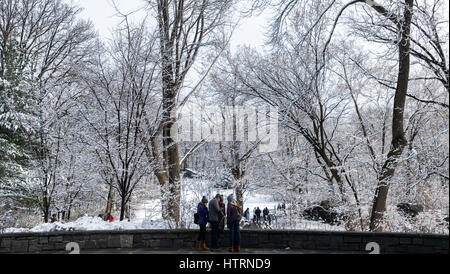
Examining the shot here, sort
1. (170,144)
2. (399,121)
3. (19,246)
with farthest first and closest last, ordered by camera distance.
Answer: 1. (170,144)
2. (399,121)
3. (19,246)

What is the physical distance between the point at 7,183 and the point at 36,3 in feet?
30.8

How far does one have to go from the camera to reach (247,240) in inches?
299

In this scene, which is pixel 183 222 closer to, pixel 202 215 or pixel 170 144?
pixel 202 215

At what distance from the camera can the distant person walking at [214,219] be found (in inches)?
281

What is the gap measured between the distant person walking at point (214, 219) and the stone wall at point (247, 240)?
45 cm

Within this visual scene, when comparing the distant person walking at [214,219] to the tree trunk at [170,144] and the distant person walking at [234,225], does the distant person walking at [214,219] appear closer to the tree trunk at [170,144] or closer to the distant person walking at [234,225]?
the distant person walking at [234,225]

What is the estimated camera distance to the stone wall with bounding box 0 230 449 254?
21.5 ft

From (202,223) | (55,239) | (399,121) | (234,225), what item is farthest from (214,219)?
(399,121)

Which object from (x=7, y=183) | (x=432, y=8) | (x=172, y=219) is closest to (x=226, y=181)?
(x=172, y=219)

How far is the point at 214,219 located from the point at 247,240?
1015 mm

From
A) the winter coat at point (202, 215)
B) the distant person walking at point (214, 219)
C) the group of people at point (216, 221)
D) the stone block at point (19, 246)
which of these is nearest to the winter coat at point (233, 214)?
the group of people at point (216, 221)

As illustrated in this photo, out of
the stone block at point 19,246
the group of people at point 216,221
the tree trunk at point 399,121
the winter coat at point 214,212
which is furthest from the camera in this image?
the tree trunk at point 399,121

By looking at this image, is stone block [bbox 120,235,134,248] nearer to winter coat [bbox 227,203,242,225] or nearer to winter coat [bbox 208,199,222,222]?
winter coat [bbox 208,199,222,222]
